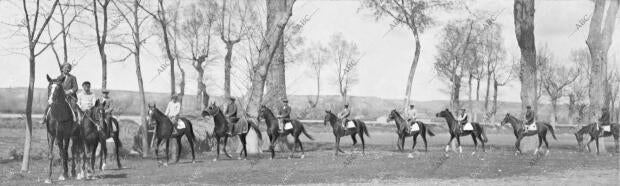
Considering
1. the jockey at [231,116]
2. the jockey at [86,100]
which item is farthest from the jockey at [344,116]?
the jockey at [86,100]

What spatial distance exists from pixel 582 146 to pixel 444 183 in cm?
2098

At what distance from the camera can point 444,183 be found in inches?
695

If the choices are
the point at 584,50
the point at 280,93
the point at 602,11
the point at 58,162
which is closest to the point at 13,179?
the point at 58,162

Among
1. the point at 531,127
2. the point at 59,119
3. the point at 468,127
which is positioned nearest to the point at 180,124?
the point at 59,119

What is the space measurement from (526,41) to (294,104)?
90.8 m

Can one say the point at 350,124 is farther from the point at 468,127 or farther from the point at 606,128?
the point at 606,128

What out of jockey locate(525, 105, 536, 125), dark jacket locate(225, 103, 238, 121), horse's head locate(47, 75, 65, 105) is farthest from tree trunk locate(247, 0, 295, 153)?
horse's head locate(47, 75, 65, 105)

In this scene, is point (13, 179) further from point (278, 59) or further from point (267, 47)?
point (278, 59)

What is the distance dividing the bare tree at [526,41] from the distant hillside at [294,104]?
1336 cm

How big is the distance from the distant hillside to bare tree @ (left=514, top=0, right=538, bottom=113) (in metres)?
13.4

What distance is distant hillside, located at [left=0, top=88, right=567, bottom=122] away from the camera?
2755 inches

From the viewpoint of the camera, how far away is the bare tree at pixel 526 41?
31.6 m

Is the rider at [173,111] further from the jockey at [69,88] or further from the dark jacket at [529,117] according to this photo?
the dark jacket at [529,117]

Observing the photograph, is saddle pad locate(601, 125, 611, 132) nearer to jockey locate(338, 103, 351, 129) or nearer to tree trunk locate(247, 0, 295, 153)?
jockey locate(338, 103, 351, 129)
